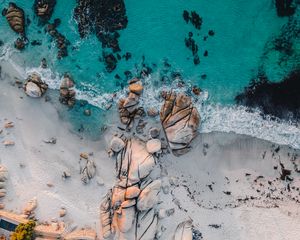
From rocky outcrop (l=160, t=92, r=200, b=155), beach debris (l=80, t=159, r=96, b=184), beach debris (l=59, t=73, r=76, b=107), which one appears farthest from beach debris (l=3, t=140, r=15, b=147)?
rocky outcrop (l=160, t=92, r=200, b=155)

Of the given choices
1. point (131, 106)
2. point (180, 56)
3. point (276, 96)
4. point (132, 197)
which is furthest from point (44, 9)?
point (276, 96)

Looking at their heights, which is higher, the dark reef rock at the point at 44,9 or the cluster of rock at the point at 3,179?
the dark reef rock at the point at 44,9

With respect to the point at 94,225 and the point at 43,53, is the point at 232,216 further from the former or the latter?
the point at 43,53

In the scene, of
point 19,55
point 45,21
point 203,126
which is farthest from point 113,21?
point 203,126

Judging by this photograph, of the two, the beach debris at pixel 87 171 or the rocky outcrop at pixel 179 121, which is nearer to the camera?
the rocky outcrop at pixel 179 121

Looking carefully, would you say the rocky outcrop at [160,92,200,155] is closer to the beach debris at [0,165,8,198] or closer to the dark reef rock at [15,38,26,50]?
the dark reef rock at [15,38,26,50]

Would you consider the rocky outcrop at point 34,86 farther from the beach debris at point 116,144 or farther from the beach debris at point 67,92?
the beach debris at point 116,144

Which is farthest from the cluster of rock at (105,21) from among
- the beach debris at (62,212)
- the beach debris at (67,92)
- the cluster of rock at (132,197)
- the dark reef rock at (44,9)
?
the beach debris at (62,212)
